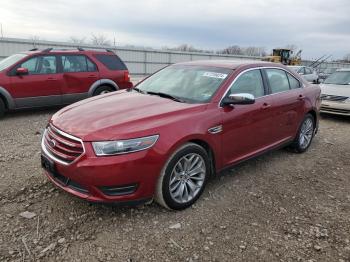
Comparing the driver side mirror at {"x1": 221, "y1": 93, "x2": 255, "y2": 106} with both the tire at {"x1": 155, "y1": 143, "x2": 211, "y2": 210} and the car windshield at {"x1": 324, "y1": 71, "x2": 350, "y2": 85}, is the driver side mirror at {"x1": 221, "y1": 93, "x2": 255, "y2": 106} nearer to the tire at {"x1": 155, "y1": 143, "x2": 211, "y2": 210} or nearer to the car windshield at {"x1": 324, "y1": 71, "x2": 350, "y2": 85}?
the tire at {"x1": 155, "y1": 143, "x2": 211, "y2": 210}

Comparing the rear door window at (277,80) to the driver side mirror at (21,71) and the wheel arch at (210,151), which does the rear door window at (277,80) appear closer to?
the wheel arch at (210,151)

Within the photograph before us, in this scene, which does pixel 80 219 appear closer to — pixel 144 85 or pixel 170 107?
pixel 170 107

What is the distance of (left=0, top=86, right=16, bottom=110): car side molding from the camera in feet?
24.4

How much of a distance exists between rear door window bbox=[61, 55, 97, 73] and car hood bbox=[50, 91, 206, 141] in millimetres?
4639

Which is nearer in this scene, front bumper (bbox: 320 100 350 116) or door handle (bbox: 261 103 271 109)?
door handle (bbox: 261 103 271 109)

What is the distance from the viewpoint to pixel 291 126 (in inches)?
210

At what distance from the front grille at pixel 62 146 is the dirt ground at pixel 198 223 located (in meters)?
0.65

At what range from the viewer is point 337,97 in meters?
9.38

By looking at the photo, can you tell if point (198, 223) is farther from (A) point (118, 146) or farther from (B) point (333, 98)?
(B) point (333, 98)

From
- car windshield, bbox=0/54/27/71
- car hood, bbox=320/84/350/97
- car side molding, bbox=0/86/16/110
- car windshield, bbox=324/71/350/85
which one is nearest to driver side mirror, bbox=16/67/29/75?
car windshield, bbox=0/54/27/71

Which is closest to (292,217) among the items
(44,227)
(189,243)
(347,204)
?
(347,204)

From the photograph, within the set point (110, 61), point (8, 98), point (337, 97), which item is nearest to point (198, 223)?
point (8, 98)

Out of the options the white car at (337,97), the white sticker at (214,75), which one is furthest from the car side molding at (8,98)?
the white car at (337,97)

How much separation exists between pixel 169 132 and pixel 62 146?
1103mm
